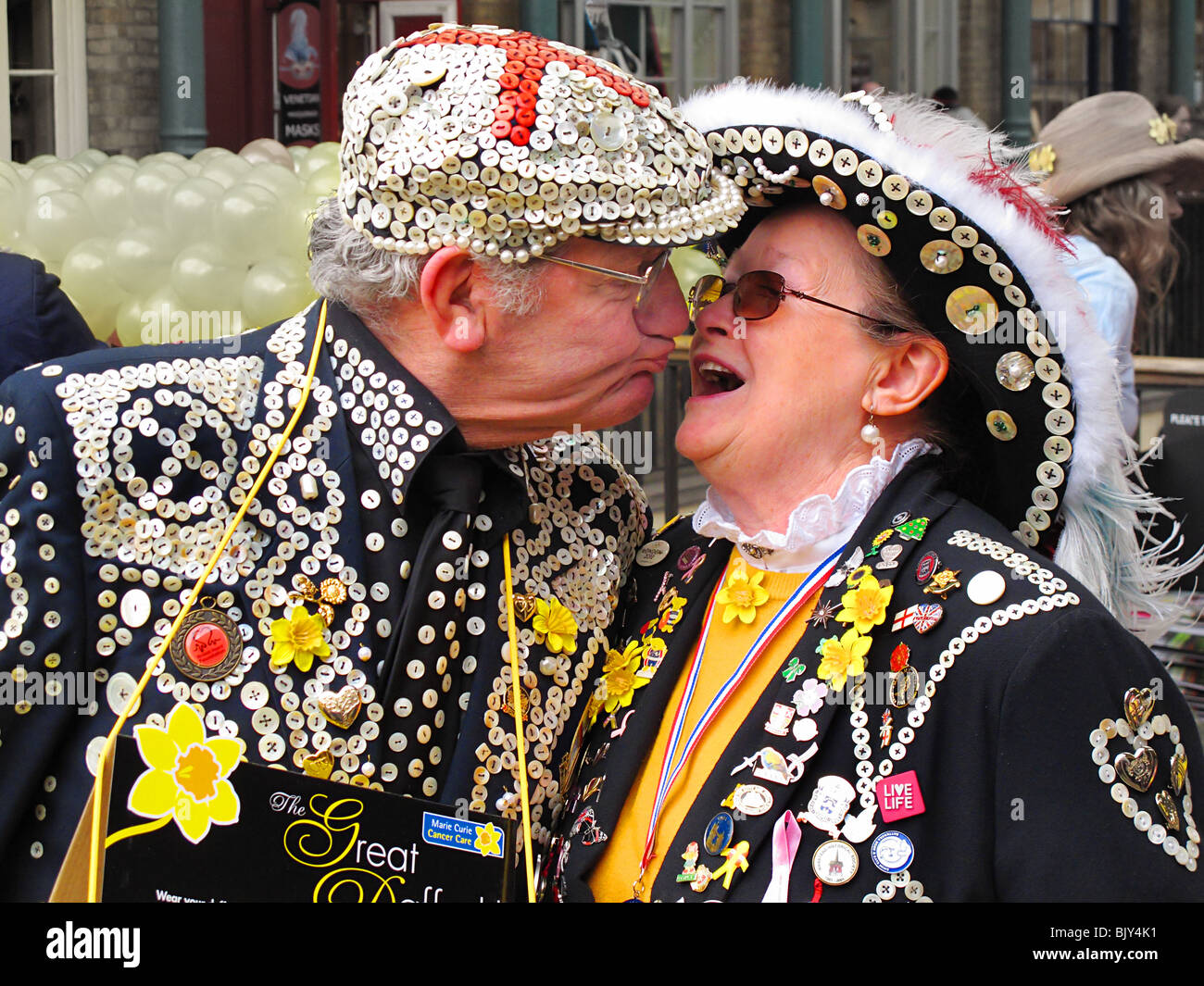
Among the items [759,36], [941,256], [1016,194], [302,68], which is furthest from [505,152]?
[759,36]

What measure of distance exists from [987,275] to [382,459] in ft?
2.99

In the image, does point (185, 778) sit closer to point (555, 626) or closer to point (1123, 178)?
point (555, 626)

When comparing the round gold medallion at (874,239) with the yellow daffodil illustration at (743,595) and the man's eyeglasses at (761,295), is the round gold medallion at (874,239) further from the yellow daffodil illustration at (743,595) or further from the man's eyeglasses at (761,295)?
the yellow daffodil illustration at (743,595)

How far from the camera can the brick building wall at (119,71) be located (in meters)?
8.50

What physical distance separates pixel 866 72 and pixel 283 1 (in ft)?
23.8

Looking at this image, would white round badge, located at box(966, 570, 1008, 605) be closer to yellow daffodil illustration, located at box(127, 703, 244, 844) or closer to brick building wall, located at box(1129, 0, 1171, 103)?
yellow daffodil illustration, located at box(127, 703, 244, 844)

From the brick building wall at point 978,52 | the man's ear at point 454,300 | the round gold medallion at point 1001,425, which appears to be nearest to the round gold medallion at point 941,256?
the round gold medallion at point 1001,425

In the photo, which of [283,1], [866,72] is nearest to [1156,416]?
[283,1]

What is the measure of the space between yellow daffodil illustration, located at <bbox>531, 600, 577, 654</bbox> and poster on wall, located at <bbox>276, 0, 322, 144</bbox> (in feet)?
25.8

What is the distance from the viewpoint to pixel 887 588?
1965mm

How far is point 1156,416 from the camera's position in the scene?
7.94 metres

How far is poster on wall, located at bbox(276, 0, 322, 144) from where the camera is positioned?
30.8 feet

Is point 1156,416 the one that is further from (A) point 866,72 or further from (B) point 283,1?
(A) point 866,72
